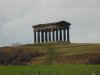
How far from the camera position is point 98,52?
13562 centimetres

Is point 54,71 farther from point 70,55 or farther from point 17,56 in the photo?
point 17,56

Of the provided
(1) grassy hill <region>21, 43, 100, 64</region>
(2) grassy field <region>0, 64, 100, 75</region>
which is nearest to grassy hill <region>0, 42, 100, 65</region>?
(1) grassy hill <region>21, 43, 100, 64</region>

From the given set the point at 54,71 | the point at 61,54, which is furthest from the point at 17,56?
the point at 54,71

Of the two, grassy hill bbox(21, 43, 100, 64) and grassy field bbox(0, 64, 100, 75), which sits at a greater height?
grassy field bbox(0, 64, 100, 75)

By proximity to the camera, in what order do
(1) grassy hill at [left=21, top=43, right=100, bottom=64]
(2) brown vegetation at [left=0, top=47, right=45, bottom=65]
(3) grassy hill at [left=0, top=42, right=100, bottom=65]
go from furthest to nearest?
(2) brown vegetation at [left=0, top=47, right=45, bottom=65] < (3) grassy hill at [left=0, top=42, right=100, bottom=65] < (1) grassy hill at [left=21, top=43, right=100, bottom=64]

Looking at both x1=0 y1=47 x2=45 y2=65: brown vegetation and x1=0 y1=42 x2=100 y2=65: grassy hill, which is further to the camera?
x1=0 y1=47 x2=45 y2=65: brown vegetation

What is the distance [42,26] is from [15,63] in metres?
37.7

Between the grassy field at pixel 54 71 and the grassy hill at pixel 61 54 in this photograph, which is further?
the grassy hill at pixel 61 54

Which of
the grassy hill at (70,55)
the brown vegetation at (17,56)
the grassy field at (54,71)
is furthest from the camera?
the brown vegetation at (17,56)

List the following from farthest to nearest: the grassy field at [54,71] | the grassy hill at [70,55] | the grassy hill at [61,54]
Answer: the grassy hill at [61,54] < the grassy hill at [70,55] < the grassy field at [54,71]

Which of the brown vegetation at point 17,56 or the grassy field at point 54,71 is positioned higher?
the grassy field at point 54,71

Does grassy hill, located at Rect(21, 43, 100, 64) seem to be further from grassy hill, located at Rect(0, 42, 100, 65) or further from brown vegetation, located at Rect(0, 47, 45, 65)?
brown vegetation, located at Rect(0, 47, 45, 65)

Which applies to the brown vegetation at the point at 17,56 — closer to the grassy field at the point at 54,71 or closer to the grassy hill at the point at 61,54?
the grassy hill at the point at 61,54

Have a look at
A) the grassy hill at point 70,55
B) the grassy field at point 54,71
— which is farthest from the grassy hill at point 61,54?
the grassy field at point 54,71
